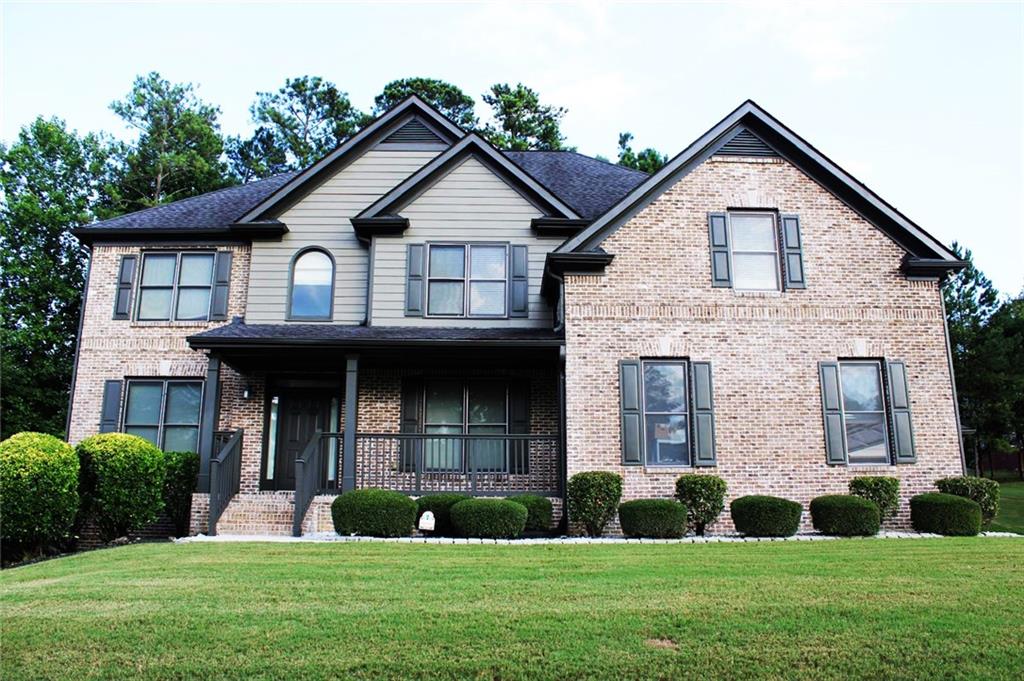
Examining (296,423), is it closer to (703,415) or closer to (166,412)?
(166,412)

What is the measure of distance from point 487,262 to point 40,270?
58.6 feet

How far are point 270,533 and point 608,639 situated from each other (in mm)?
8384

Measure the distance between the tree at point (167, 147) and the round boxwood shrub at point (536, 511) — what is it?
2460 centimetres

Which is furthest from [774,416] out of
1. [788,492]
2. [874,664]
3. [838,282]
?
[874,664]

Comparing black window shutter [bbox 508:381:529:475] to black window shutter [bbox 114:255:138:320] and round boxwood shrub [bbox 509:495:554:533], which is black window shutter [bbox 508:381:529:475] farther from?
black window shutter [bbox 114:255:138:320]

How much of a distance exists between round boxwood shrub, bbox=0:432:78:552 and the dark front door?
409 cm

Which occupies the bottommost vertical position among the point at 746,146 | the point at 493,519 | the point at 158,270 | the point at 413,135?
the point at 493,519

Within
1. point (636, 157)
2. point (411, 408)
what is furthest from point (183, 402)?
point (636, 157)

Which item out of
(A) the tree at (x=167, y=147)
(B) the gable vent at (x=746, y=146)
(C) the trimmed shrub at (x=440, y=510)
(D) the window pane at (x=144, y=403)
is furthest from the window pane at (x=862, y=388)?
(A) the tree at (x=167, y=147)

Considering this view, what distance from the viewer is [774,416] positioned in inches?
513

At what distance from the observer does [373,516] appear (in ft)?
37.8

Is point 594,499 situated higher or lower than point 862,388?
lower

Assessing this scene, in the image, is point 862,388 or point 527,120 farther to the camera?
point 527,120

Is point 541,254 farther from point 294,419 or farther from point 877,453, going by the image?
point 877,453
